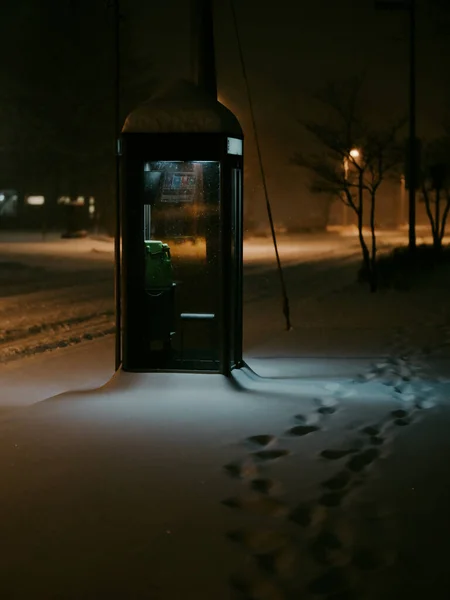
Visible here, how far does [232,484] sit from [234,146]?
384cm

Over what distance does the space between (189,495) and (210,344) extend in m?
3.93

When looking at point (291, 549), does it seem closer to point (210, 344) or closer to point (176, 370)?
point (176, 370)

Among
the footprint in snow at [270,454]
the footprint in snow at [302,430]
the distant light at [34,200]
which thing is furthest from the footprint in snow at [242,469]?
the distant light at [34,200]

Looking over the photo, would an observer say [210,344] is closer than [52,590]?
No

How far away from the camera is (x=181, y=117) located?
8.47 m

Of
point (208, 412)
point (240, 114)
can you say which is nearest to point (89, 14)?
point (240, 114)

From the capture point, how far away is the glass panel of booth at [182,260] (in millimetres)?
9008

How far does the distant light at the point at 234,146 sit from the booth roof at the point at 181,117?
8 cm

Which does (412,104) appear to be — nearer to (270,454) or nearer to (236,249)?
(236,249)

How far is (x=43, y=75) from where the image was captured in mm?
47500

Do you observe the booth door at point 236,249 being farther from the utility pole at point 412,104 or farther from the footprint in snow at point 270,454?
the utility pole at point 412,104

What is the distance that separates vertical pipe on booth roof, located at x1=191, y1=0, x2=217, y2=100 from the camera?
29.7 feet

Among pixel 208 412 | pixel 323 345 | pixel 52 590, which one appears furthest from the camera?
pixel 323 345

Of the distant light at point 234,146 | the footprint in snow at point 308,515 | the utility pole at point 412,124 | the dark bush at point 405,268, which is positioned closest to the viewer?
the footprint in snow at point 308,515
